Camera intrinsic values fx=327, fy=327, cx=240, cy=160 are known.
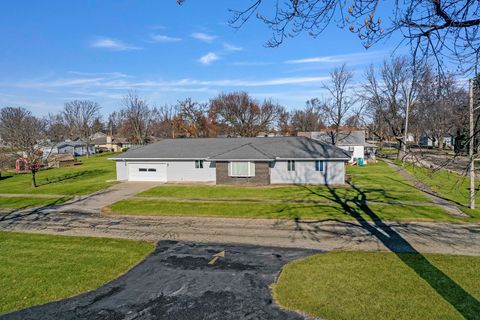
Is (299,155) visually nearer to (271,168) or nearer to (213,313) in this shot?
(271,168)

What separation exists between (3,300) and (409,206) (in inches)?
857

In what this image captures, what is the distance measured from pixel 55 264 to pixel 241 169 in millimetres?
19792

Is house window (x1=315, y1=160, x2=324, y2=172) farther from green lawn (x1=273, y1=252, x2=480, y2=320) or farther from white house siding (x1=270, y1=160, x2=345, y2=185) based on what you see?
green lawn (x1=273, y1=252, x2=480, y2=320)

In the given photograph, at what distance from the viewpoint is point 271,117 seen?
273 ft

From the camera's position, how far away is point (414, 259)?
1244 cm

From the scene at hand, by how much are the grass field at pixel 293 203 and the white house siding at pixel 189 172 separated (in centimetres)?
309

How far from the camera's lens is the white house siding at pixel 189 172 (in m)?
33.7

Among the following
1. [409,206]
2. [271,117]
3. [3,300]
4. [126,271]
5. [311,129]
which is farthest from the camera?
[311,129]

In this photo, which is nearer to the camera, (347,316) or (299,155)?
(347,316)

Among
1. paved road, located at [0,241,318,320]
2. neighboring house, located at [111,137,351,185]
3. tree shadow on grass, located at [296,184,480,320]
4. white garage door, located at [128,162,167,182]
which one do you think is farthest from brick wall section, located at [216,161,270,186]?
paved road, located at [0,241,318,320]

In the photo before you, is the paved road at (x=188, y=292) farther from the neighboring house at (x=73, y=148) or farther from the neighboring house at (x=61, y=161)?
the neighboring house at (x=73, y=148)

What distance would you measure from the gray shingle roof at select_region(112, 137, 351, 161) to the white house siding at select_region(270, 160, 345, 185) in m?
0.82

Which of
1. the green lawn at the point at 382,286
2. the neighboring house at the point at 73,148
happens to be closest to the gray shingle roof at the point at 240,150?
the green lawn at the point at 382,286

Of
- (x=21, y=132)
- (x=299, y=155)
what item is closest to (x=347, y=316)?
(x=299, y=155)
